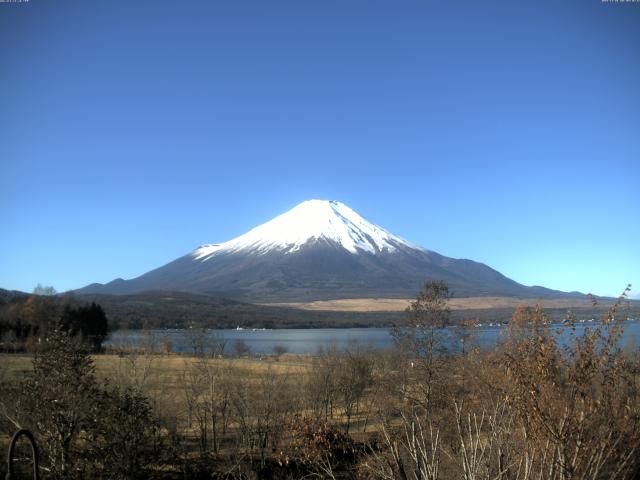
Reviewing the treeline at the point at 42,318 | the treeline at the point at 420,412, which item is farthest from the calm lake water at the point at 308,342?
the treeline at the point at 42,318

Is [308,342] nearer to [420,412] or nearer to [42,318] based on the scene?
[42,318]

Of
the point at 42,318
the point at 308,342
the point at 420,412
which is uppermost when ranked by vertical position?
the point at 42,318

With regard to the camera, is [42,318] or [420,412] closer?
[420,412]

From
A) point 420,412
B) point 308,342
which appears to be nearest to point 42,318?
point 308,342

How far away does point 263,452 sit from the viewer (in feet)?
73.0

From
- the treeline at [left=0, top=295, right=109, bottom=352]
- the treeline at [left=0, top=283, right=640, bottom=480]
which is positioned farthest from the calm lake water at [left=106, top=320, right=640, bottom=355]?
the treeline at [left=0, top=295, right=109, bottom=352]

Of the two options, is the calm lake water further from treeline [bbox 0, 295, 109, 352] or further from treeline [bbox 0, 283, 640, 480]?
treeline [bbox 0, 295, 109, 352]

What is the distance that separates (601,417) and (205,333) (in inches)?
1654

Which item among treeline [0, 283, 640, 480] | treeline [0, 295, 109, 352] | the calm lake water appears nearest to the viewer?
treeline [0, 283, 640, 480]

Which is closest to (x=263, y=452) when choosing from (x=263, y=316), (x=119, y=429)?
(x=119, y=429)

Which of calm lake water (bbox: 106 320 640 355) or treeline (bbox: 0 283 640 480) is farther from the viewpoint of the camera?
calm lake water (bbox: 106 320 640 355)

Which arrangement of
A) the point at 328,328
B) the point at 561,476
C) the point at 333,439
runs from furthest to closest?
the point at 328,328 → the point at 333,439 → the point at 561,476

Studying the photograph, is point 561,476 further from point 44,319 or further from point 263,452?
point 44,319

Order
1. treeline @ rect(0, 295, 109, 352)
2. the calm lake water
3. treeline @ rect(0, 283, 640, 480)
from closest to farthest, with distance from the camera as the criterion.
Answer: treeline @ rect(0, 283, 640, 480) → the calm lake water → treeline @ rect(0, 295, 109, 352)
